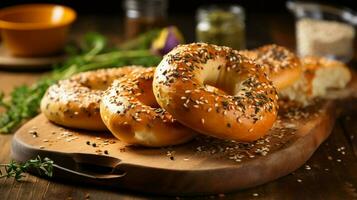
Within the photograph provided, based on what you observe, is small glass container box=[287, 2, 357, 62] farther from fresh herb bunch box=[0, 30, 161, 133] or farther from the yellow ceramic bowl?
the yellow ceramic bowl

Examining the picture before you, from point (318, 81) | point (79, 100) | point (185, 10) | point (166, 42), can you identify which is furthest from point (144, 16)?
point (79, 100)

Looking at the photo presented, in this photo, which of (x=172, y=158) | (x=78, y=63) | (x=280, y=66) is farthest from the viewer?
(x=78, y=63)

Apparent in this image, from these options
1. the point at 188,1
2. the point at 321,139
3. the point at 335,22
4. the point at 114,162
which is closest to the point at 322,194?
the point at 321,139

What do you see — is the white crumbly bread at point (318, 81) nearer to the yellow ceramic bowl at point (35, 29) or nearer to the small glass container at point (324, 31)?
the small glass container at point (324, 31)

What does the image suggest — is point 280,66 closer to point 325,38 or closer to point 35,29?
point 325,38

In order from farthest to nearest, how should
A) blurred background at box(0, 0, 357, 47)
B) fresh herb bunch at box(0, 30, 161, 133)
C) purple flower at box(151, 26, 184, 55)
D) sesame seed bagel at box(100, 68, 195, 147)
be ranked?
blurred background at box(0, 0, 357, 47) → purple flower at box(151, 26, 184, 55) → fresh herb bunch at box(0, 30, 161, 133) → sesame seed bagel at box(100, 68, 195, 147)

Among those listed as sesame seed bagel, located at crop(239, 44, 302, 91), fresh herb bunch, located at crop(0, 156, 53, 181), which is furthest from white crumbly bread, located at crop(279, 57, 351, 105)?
fresh herb bunch, located at crop(0, 156, 53, 181)

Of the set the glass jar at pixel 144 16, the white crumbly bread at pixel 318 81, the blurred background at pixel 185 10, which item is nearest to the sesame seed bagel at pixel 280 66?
the white crumbly bread at pixel 318 81
